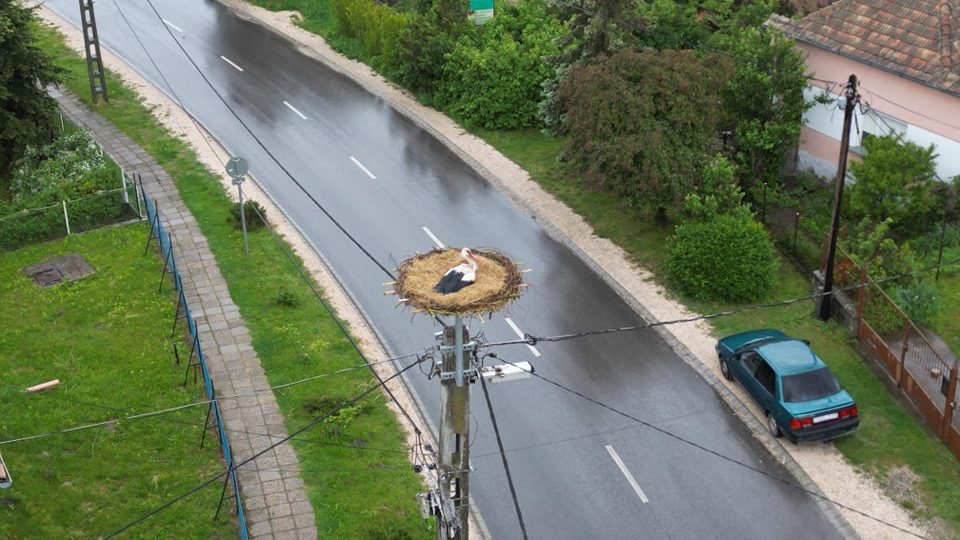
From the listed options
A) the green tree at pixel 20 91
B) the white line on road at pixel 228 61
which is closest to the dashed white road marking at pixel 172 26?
→ the white line on road at pixel 228 61

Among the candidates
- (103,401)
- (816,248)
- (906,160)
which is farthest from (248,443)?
(906,160)

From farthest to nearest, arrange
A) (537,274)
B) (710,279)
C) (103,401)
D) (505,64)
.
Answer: (505,64)
(537,274)
(710,279)
(103,401)

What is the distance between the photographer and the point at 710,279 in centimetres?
2489

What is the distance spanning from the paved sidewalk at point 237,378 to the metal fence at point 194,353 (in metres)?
0.23

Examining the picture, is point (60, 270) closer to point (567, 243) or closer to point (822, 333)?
point (567, 243)

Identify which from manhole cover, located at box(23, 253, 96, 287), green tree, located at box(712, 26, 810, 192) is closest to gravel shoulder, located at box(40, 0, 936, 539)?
green tree, located at box(712, 26, 810, 192)

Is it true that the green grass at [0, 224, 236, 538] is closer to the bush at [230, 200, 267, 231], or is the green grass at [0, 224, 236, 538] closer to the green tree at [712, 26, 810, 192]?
the bush at [230, 200, 267, 231]

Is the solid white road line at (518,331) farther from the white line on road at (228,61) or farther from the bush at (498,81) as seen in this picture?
the white line on road at (228,61)

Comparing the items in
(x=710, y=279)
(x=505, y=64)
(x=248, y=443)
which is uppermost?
(x=505, y=64)

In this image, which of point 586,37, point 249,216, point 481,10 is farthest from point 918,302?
point 481,10

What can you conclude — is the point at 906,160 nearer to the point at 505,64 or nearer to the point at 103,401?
the point at 505,64

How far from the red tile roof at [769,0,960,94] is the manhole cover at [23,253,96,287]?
62.8 ft

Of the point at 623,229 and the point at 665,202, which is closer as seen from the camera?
the point at 665,202

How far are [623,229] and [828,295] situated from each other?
19.6ft
